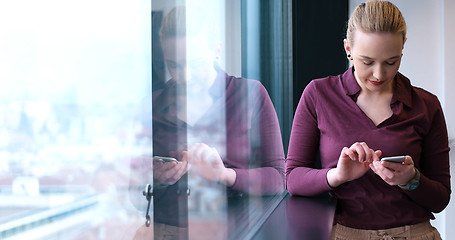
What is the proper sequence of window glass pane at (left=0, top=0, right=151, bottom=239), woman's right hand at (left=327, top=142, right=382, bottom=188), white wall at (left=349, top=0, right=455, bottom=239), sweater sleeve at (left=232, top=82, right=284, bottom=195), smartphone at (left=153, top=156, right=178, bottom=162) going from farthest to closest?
white wall at (left=349, top=0, right=455, bottom=239) < sweater sleeve at (left=232, top=82, right=284, bottom=195) < woman's right hand at (left=327, top=142, right=382, bottom=188) < smartphone at (left=153, top=156, right=178, bottom=162) < window glass pane at (left=0, top=0, right=151, bottom=239)

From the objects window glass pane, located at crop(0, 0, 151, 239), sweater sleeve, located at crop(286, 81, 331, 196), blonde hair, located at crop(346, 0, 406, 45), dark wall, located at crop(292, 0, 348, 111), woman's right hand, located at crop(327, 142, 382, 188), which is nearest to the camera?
window glass pane, located at crop(0, 0, 151, 239)

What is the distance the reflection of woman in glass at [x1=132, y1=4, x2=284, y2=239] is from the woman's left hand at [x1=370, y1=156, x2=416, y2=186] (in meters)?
0.36

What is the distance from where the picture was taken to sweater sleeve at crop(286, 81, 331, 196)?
1348mm

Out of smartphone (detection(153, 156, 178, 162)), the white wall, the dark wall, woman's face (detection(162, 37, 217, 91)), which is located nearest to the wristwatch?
woman's face (detection(162, 37, 217, 91))

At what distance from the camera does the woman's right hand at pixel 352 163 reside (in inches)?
44.8

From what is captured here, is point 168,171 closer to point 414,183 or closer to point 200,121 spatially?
point 200,121

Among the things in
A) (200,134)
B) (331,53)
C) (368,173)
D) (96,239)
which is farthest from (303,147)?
(331,53)

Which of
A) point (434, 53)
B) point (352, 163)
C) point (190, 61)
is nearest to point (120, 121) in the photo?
point (190, 61)

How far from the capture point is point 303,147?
4.46 feet

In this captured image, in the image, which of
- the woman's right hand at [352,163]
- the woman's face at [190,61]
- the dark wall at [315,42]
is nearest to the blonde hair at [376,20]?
the woman's right hand at [352,163]

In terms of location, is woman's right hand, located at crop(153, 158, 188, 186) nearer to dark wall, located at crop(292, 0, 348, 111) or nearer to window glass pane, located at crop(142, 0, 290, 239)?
window glass pane, located at crop(142, 0, 290, 239)

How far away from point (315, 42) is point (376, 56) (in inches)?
54.7

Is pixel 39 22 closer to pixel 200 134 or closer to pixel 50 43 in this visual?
pixel 50 43

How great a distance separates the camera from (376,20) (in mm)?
1248
